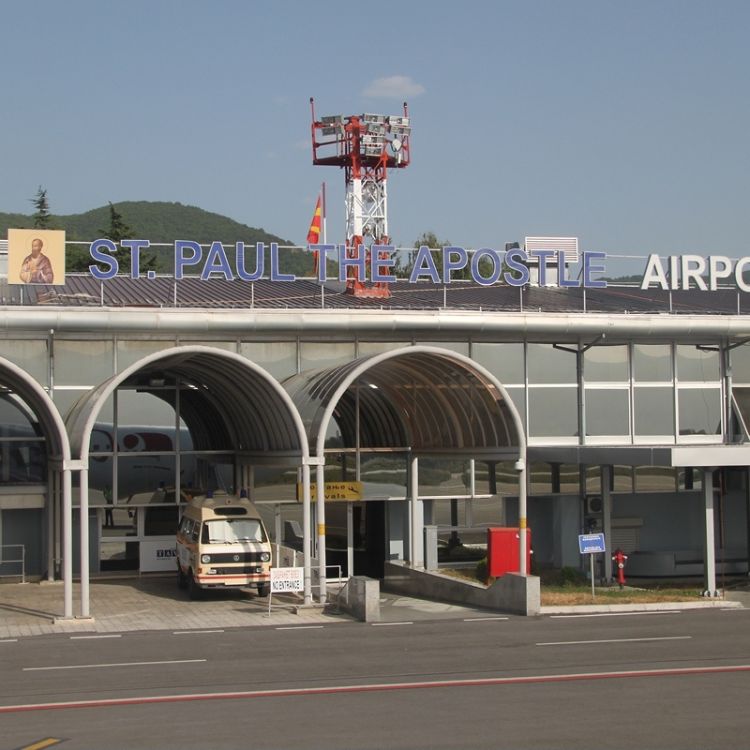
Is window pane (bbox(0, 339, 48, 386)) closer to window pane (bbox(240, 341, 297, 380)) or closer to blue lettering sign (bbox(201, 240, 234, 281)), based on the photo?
blue lettering sign (bbox(201, 240, 234, 281))

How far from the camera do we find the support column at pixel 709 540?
29.0m

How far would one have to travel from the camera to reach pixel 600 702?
16203 millimetres

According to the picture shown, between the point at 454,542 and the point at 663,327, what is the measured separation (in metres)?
7.95

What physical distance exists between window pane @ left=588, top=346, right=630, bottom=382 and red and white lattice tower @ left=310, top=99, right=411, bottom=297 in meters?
18.0

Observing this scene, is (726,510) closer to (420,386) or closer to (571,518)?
(571,518)

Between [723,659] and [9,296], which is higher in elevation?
[9,296]

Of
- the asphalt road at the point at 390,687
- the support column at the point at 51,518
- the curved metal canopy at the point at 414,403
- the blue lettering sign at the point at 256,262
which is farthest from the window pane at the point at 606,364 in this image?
the support column at the point at 51,518

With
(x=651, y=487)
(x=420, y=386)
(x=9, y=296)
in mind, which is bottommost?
(x=651, y=487)

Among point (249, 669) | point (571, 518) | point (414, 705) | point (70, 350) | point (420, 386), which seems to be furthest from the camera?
point (571, 518)

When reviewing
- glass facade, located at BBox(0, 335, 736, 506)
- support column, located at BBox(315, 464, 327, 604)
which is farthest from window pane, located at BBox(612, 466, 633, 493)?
support column, located at BBox(315, 464, 327, 604)

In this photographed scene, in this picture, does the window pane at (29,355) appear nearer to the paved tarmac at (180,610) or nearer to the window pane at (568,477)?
the paved tarmac at (180,610)

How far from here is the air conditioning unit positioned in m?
33.8

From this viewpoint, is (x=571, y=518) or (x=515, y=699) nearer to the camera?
(x=515, y=699)

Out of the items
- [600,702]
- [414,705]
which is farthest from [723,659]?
[414,705]
